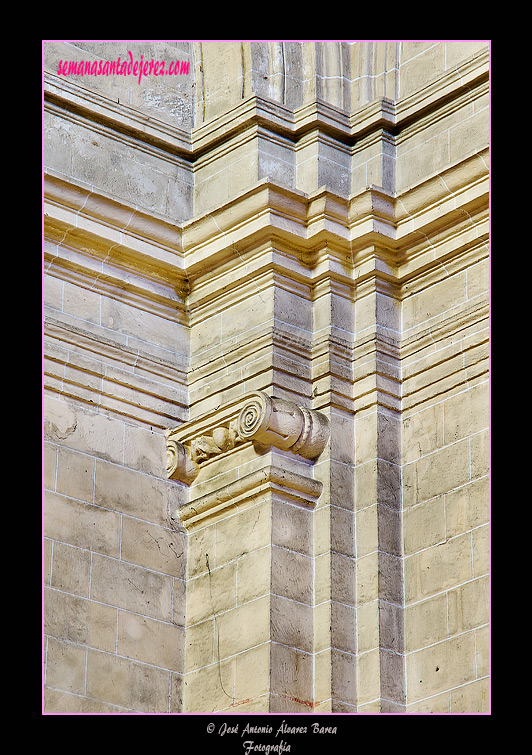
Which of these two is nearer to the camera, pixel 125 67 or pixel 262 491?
pixel 262 491

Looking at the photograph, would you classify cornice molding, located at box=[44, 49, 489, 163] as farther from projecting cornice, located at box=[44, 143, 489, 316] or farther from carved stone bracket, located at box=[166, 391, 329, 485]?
carved stone bracket, located at box=[166, 391, 329, 485]

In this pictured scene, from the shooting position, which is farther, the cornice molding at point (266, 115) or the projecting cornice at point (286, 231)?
the cornice molding at point (266, 115)

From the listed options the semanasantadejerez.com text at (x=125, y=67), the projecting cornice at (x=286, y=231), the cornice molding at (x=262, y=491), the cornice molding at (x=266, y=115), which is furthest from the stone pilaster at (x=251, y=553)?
the semanasantadejerez.com text at (x=125, y=67)

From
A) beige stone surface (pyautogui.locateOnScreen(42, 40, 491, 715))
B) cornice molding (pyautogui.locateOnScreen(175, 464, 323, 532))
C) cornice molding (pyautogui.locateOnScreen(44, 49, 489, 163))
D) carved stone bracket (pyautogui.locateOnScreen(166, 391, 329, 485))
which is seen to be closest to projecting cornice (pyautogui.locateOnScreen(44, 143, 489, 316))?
beige stone surface (pyautogui.locateOnScreen(42, 40, 491, 715))

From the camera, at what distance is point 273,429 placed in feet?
32.0

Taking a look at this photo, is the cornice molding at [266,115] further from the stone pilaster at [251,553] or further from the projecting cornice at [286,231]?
the stone pilaster at [251,553]

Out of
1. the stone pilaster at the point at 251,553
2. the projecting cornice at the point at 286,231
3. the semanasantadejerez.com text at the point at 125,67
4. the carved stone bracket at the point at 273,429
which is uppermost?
the semanasantadejerez.com text at the point at 125,67

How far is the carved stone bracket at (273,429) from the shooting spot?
974 centimetres

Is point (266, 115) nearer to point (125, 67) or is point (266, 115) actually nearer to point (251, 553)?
point (125, 67)

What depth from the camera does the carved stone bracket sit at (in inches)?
384

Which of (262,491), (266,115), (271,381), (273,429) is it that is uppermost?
(266,115)

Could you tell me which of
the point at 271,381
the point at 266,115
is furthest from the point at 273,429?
the point at 266,115

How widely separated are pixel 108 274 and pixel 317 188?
139 centimetres

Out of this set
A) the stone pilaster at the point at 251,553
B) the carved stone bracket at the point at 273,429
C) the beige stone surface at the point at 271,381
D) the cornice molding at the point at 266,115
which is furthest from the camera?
the cornice molding at the point at 266,115
